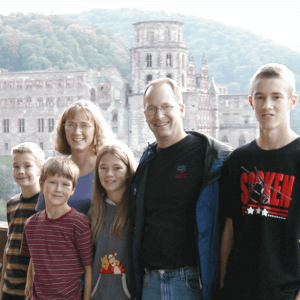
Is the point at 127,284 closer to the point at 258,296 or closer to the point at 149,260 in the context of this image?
the point at 149,260

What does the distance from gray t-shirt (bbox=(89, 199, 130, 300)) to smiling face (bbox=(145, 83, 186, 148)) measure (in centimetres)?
36

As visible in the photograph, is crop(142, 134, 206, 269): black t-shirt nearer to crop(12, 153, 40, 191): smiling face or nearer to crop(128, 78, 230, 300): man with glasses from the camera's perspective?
crop(128, 78, 230, 300): man with glasses

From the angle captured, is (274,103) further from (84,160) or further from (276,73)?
(84,160)

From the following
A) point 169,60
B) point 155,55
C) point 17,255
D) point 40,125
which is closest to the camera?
point 17,255

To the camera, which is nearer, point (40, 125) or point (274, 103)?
point (274, 103)

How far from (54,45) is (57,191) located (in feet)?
99.9

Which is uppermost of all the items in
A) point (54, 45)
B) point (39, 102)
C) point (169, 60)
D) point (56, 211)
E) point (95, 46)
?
point (95, 46)

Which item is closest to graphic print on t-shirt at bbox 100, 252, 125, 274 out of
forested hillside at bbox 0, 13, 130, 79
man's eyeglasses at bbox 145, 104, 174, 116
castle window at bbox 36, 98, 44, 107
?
man's eyeglasses at bbox 145, 104, 174, 116

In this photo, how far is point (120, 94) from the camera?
2320 centimetres

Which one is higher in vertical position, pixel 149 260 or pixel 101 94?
pixel 101 94

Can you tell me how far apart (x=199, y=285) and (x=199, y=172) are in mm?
358

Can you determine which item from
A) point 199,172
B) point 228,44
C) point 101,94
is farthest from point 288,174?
point 228,44

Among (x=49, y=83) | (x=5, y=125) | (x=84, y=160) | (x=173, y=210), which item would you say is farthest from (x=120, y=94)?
(x=173, y=210)

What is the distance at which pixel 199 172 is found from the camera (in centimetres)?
147
